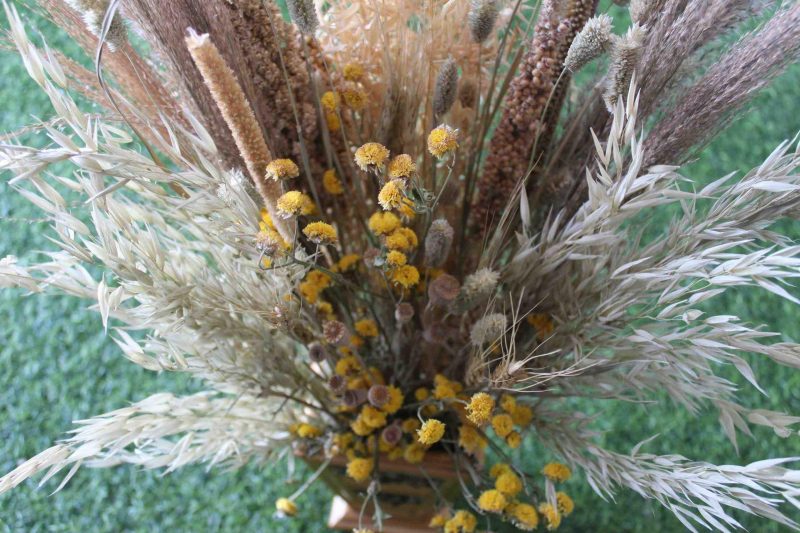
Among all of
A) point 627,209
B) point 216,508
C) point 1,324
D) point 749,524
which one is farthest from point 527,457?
point 1,324

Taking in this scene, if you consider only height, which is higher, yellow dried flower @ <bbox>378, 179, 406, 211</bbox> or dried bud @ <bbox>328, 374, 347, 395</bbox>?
yellow dried flower @ <bbox>378, 179, 406, 211</bbox>

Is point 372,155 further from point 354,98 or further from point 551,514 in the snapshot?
point 551,514

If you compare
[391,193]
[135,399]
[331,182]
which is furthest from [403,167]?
[135,399]

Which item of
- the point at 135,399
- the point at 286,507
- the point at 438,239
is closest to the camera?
the point at 438,239

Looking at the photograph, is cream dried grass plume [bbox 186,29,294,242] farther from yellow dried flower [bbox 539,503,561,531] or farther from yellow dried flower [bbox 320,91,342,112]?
yellow dried flower [bbox 539,503,561,531]

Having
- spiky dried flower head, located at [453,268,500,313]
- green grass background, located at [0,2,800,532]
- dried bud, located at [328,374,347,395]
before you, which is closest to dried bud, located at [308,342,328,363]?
dried bud, located at [328,374,347,395]

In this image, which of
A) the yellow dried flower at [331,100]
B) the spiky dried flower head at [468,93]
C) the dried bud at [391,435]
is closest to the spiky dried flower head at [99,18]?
the yellow dried flower at [331,100]

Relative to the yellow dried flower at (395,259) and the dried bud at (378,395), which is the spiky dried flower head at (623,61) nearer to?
the yellow dried flower at (395,259)
